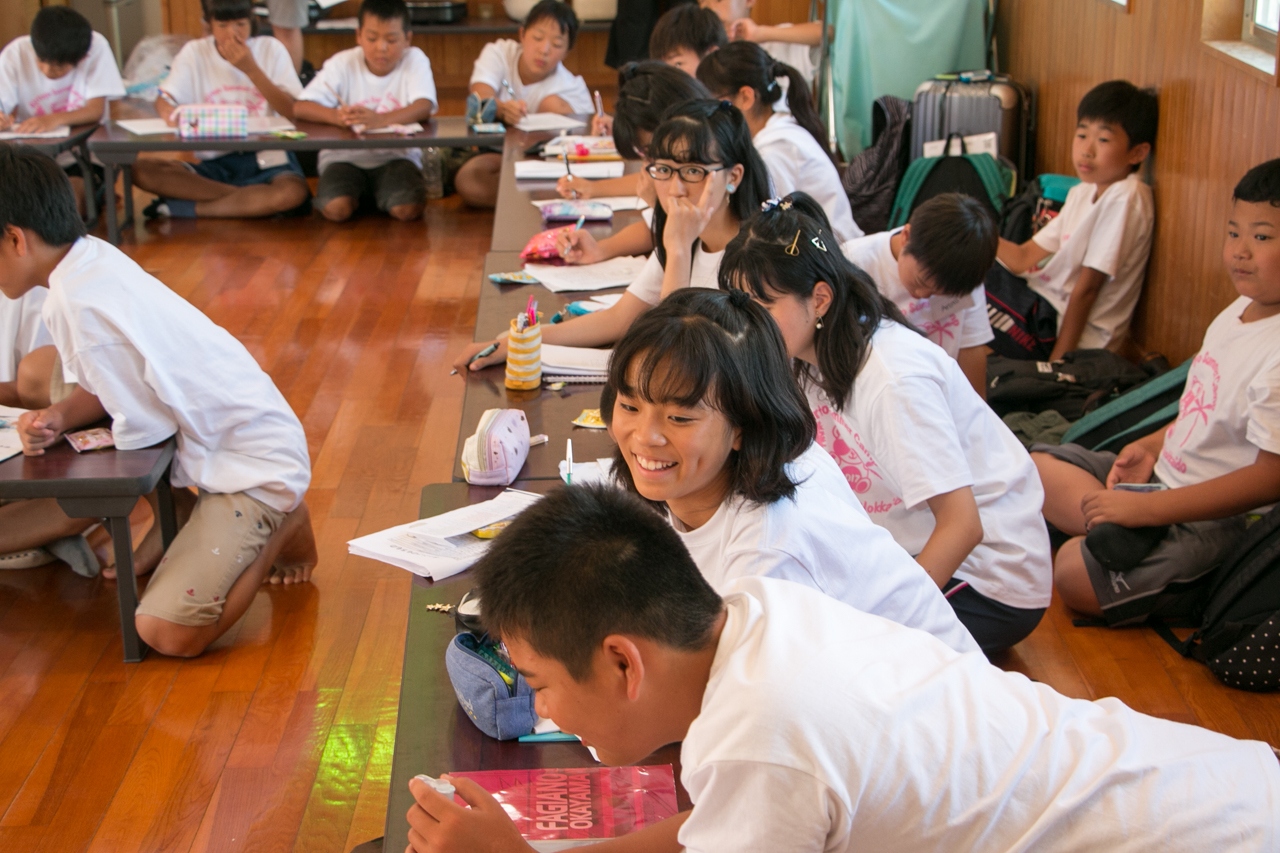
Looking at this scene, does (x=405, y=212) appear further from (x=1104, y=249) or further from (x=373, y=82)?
(x=1104, y=249)

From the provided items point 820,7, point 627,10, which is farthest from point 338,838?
point 627,10

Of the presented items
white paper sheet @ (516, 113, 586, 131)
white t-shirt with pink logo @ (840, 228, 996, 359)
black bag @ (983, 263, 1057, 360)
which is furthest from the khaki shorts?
white paper sheet @ (516, 113, 586, 131)

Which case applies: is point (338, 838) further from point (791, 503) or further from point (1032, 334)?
point (1032, 334)

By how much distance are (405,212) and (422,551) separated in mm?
4420

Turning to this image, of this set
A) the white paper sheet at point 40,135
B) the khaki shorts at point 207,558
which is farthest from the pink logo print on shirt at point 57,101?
the khaki shorts at point 207,558

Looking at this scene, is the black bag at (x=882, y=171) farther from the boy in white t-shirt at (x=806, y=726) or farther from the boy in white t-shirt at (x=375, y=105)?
the boy in white t-shirt at (x=806, y=726)

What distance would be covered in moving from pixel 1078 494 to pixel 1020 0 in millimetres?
3363

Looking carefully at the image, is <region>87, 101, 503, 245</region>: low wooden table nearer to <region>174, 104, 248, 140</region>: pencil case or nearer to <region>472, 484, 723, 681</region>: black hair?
<region>174, 104, 248, 140</region>: pencil case

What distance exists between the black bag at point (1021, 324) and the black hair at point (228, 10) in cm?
387

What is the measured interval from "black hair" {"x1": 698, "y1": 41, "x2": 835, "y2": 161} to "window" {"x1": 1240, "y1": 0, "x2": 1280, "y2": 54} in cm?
118

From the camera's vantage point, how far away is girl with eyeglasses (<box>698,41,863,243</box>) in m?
3.33

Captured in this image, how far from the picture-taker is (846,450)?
2.03 metres

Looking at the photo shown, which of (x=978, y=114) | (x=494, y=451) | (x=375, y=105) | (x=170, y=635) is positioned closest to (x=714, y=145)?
(x=494, y=451)

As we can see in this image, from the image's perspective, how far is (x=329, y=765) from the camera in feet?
7.04
